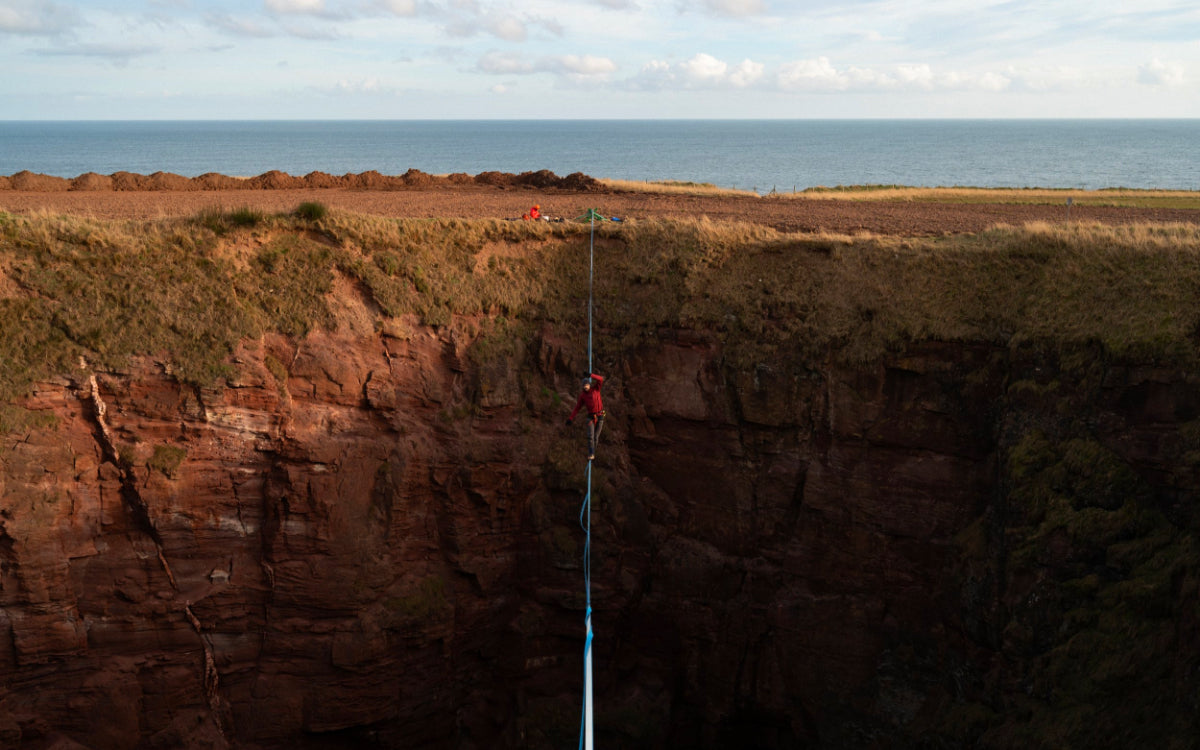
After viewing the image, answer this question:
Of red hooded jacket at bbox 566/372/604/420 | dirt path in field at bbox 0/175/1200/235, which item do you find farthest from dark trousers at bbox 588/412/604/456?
dirt path in field at bbox 0/175/1200/235

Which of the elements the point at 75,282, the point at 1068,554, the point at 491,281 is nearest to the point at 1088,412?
A: the point at 1068,554

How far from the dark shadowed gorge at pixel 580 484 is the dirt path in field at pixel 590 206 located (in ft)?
10.8

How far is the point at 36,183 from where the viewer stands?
26.0 metres

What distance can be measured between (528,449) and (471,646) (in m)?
4.19

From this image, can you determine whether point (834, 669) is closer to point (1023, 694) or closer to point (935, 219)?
point (1023, 694)

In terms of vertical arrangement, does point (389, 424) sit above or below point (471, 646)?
above

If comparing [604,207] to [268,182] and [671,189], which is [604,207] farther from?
[268,182]

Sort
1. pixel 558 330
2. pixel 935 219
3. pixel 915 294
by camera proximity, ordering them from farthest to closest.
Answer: pixel 935 219
pixel 558 330
pixel 915 294

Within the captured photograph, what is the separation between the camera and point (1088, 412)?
1548 cm

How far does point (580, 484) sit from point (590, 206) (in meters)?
10.1

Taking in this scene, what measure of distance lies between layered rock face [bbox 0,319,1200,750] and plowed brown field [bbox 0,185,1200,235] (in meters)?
5.29

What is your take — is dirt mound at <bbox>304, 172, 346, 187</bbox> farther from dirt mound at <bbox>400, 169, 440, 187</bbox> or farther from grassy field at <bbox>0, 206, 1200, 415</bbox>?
grassy field at <bbox>0, 206, 1200, 415</bbox>

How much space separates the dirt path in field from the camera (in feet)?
73.0

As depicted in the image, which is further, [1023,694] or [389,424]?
[389,424]
